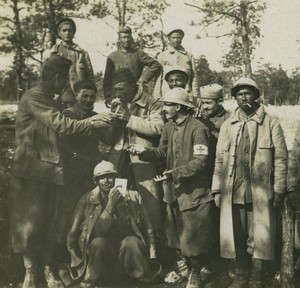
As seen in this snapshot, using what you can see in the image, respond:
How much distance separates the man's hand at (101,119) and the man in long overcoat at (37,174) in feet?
0.88

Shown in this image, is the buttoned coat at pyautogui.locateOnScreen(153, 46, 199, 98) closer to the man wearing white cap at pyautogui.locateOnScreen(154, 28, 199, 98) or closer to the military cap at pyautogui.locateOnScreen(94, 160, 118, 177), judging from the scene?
the man wearing white cap at pyautogui.locateOnScreen(154, 28, 199, 98)

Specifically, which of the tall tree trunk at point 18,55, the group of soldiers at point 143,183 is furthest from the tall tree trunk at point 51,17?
the group of soldiers at point 143,183

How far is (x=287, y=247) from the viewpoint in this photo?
4.61m

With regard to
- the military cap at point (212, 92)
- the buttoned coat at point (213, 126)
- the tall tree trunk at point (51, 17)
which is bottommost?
the buttoned coat at point (213, 126)

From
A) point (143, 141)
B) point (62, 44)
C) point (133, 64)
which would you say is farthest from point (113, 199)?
point (62, 44)

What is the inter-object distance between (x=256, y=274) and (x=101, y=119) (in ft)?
7.66

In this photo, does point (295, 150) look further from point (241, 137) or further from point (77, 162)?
point (77, 162)

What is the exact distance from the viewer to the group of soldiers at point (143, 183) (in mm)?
4500

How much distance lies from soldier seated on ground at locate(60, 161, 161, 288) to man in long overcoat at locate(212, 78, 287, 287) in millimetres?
930

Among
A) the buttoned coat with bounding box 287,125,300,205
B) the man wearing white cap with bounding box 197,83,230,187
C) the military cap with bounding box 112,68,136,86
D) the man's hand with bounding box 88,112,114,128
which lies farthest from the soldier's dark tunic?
the military cap with bounding box 112,68,136,86

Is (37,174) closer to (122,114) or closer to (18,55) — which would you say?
(122,114)

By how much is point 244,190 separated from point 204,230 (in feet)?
1.93

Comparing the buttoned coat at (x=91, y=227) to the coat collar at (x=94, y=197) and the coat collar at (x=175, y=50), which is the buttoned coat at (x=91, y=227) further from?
the coat collar at (x=175, y=50)

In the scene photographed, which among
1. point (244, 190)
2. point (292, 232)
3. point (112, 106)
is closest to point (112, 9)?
point (112, 106)
